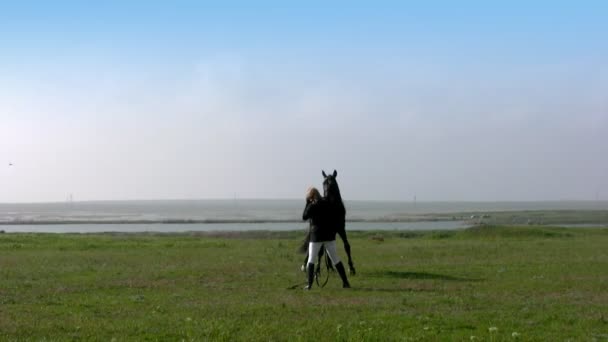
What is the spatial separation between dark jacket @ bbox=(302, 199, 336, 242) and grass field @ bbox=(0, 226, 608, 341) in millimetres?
1262

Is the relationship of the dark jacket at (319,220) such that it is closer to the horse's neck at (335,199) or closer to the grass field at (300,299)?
the grass field at (300,299)

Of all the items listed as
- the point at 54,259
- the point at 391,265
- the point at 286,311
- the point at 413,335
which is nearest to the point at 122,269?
the point at 54,259

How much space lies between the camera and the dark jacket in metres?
15.5

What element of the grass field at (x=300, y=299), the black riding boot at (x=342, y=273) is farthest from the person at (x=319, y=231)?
the grass field at (x=300, y=299)

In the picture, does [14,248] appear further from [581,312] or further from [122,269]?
[581,312]

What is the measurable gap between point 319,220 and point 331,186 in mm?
2531

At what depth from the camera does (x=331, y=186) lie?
18.0 metres

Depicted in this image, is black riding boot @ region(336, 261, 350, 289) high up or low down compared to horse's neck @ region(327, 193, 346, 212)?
down

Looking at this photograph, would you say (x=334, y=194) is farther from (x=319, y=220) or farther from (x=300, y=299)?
(x=300, y=299)

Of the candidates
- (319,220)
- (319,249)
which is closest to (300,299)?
(319,249)

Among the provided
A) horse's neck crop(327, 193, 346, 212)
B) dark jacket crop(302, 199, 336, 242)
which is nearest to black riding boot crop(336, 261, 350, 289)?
dark jacket crop(302, 199, 336, 242)

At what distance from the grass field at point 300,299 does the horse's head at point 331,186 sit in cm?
234

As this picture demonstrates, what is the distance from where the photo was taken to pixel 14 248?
31.2 metres

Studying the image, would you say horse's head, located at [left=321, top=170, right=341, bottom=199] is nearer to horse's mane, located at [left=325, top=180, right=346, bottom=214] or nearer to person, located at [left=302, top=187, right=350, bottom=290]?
horse's mane, located at [left=325, top=180, right=346, bottom=214]
